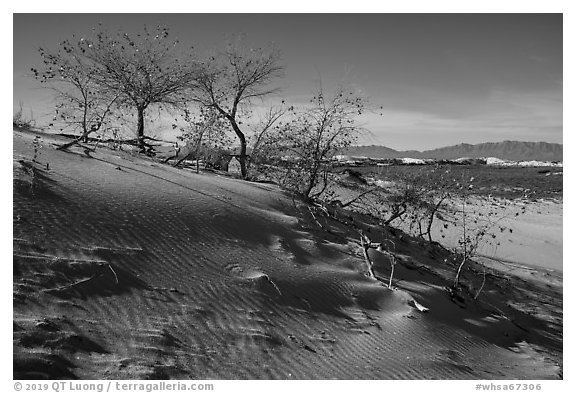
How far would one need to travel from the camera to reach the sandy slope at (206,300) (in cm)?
327

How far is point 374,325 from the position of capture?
451cm

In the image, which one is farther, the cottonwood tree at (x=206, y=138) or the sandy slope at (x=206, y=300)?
the cottonwood tree at (x=206, y=138)

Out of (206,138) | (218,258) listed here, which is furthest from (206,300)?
(206,138)

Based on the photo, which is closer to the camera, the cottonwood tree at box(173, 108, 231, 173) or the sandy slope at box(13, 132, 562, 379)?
the sandy slope at box(13, 132, 562, 379)

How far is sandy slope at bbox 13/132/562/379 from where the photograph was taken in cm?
327

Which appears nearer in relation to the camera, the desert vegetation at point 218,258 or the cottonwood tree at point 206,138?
the desert vegetation at point 218,258

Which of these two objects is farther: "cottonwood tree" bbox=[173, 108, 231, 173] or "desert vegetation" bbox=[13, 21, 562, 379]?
"cottonwood tree" bbox=[173, 108, 231, 173]

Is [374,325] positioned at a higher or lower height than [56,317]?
lower

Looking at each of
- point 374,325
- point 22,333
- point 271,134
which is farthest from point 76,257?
point 271,134

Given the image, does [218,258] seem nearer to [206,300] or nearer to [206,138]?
[206,300]

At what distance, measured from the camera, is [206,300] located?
13.1 ft
